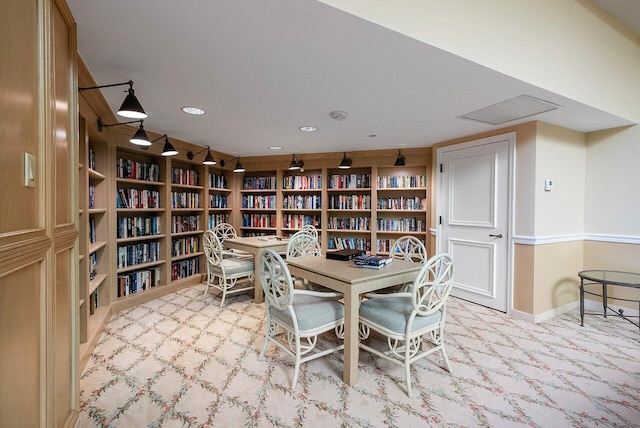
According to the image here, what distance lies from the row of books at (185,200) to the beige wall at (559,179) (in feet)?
14.9

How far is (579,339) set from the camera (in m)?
2.65

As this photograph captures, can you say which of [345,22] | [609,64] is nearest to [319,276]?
[345,22]

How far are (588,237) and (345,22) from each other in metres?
3.91

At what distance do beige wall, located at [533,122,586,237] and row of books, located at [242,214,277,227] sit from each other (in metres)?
3.88

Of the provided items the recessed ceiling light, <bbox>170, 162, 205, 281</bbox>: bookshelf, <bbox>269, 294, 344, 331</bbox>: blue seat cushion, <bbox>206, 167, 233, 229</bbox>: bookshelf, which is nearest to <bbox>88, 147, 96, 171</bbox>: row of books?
<bbox>170, 162, 205, 281</bbox>: bookshelf

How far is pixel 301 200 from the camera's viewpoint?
16.8ft

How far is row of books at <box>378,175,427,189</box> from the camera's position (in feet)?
14.5

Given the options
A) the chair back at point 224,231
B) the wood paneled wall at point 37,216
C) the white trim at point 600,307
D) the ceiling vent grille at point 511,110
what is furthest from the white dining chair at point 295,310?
the white trim at point 600,307

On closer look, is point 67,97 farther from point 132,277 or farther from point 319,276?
point 132,277

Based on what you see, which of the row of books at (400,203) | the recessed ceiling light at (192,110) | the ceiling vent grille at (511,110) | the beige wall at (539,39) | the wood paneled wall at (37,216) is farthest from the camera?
the row of books at (400,203)

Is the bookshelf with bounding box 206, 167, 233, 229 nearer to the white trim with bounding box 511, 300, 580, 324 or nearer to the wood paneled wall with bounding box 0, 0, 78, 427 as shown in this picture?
the wood paneled wall with bounding box 0, 0, 78, 427

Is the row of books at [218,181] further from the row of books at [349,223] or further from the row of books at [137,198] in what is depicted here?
the row of books at [349,223]

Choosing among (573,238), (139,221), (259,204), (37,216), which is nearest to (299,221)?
(259,204)

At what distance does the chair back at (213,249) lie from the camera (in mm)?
3396
